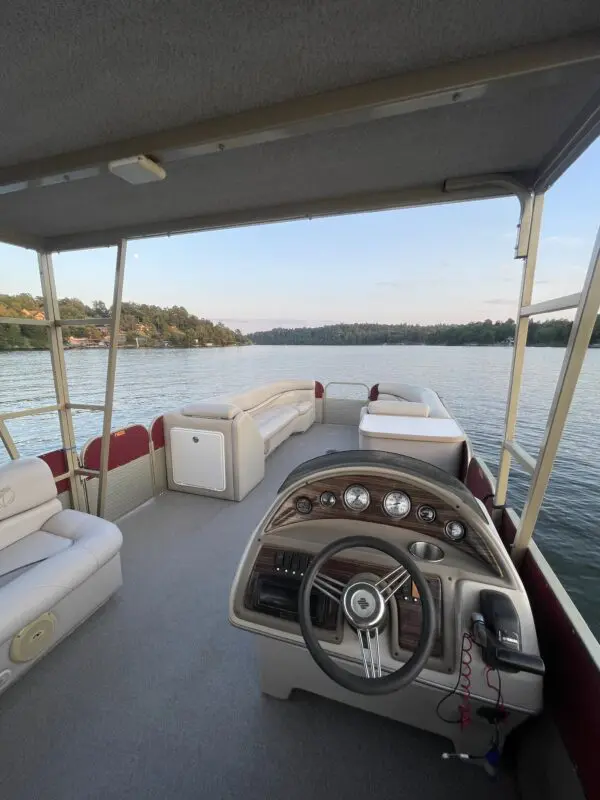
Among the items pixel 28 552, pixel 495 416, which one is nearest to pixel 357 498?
pixel 28 552

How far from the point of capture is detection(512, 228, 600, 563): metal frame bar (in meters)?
0.96

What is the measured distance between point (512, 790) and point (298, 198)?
2.63m

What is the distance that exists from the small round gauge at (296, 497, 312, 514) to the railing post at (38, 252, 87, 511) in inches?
78.9

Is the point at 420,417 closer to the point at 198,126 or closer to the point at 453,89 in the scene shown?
the point at 453,89

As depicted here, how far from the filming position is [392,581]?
0.97m

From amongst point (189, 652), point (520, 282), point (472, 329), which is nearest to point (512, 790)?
point (189, 652)

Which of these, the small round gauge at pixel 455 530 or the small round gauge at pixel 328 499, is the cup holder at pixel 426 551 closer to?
the small round gauge at pixel 455 530

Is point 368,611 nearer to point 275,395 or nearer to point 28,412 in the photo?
point 28,412

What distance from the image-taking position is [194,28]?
73 centimetres

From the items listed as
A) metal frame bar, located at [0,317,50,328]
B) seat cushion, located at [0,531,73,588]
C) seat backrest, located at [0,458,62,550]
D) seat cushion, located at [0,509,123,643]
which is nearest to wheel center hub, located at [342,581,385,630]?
seat cushion, located at [0,509,123,643]

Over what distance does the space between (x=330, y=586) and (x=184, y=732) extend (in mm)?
896

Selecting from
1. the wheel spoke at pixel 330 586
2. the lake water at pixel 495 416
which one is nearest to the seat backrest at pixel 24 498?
the lake water at pixel 495 416

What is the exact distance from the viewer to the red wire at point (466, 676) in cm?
94

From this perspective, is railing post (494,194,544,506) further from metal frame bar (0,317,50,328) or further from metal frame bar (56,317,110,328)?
metal frame bar (0,317,50,328)
